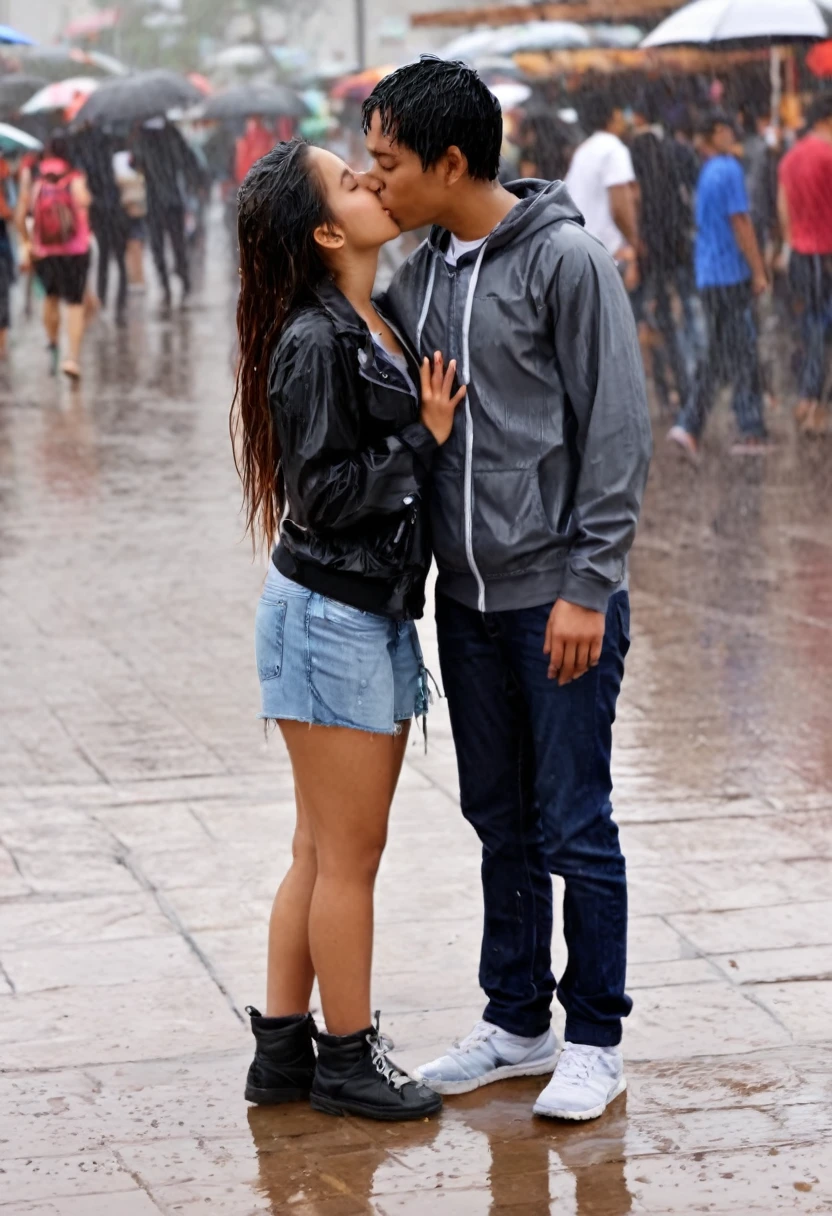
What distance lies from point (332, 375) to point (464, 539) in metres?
0.40

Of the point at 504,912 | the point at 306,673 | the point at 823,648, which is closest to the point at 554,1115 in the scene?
the point at 504,912

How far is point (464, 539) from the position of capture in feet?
12.3

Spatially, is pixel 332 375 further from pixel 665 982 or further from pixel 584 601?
pixel 665 982

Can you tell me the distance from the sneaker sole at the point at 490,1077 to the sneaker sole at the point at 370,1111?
0.07 meters

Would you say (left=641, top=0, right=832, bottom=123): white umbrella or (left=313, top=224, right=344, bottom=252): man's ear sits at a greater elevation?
(left=641, top=0, right=832, bottom=123): white umbrella

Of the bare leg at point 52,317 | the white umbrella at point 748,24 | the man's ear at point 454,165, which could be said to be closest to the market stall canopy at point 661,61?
the white umbrella at point 748,24

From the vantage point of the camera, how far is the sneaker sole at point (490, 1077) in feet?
12.9

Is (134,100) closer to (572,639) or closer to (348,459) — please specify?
(348,459)

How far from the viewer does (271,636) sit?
3758mm

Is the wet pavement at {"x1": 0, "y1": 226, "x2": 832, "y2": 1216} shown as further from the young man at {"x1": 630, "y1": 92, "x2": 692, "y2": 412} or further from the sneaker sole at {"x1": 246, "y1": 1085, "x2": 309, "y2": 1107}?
the young man at {"x1": 630, "y1": 92, "x2": 692, "y2": 412}

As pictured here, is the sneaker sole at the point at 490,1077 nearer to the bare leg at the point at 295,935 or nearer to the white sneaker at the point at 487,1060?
the white sneaker at the point at 487,1060

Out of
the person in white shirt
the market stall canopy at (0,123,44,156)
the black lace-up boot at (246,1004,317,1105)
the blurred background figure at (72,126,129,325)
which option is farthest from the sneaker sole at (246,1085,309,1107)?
the blurred background figure at (72,126,129,325)

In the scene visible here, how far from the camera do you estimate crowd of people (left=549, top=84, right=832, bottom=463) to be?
12.1 m

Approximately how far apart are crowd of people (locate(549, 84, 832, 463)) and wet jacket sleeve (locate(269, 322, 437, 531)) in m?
8.14
